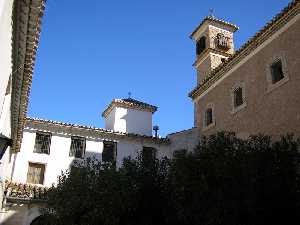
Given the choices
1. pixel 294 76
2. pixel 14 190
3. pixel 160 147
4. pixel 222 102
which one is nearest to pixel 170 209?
pixel 294 76

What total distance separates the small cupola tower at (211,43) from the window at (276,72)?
8022 mm

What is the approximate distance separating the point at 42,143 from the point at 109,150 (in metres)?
5.01

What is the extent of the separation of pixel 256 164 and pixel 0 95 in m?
7.13

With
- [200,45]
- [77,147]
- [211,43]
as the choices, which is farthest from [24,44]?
[200,45]

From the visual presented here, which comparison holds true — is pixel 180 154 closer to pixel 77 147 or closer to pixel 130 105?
pixel 77 147

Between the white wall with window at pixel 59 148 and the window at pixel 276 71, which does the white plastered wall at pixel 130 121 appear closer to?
the white wall with window at pixel 59 148

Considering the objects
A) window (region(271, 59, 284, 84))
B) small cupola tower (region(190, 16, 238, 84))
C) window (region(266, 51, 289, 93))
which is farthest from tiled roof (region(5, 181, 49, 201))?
window (region(271, 59, 284, 84))

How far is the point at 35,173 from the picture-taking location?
24734 millimetres

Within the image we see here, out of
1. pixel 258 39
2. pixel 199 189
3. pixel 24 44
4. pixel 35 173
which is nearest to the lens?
pixel 24 44

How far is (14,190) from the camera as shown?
22578 millimetres

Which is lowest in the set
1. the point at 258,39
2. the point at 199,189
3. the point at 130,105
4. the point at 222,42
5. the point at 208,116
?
the point at 199,189

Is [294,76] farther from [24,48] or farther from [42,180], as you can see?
[42,180]

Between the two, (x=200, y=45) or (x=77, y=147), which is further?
(x=200, y=45)

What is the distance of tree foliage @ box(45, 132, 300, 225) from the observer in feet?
32.0
